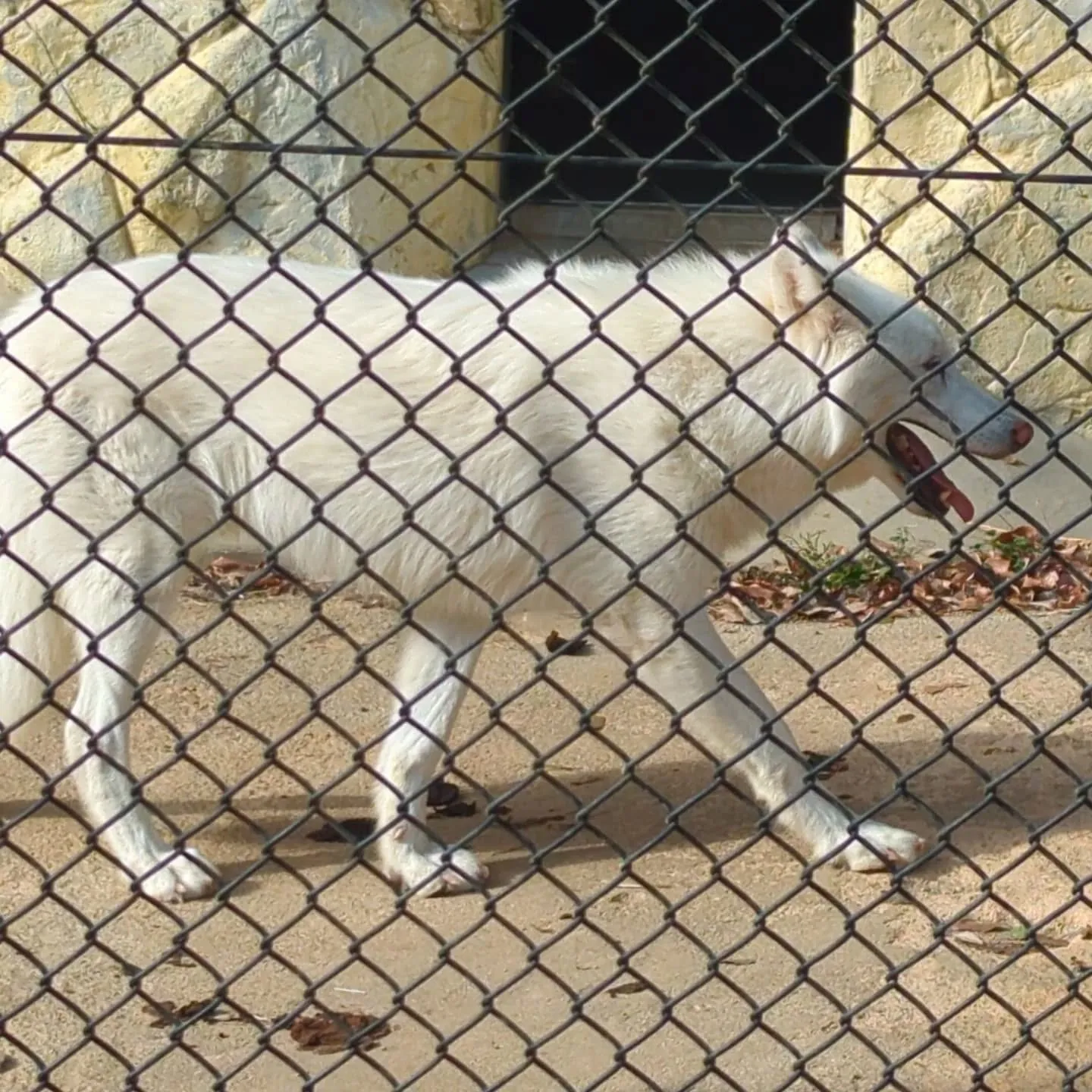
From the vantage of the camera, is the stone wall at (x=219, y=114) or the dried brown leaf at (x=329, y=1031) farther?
the stone wall at (x=219, y=114)

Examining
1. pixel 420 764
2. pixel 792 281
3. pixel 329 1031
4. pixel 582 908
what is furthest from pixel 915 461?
pixel 329 1031

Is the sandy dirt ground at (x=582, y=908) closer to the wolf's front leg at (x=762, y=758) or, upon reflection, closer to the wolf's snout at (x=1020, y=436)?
the wolf's front leg at (x=762, y=758)

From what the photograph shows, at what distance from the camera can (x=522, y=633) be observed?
6762mm

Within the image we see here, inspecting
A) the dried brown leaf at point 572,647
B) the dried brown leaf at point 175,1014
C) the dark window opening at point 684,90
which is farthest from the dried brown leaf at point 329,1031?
the dark window opening at point 684,90

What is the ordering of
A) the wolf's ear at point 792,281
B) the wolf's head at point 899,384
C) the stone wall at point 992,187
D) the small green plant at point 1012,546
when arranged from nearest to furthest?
the wolf's ear at point 792,281
the wolf's head at point 899,384
the stone wall at point 992,187
the small green plant at point 1012,546

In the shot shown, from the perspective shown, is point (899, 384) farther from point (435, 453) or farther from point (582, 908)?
point (582, 908)

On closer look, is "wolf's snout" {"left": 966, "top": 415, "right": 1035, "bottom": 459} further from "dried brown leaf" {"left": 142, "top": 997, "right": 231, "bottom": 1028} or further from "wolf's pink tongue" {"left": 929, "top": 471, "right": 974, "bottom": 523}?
"dried brown leaf" {"left": 142, "top": 997, "right": 231, "bottom": 1028}

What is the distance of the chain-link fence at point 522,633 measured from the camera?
2842 millimetres

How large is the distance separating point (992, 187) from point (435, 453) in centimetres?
351

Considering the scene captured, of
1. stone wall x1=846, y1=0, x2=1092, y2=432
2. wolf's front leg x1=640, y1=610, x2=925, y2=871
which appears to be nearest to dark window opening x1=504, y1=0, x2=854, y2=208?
stone wall x1=846, y1=0, x2=1092, y2=432

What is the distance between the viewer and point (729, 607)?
6879 mm

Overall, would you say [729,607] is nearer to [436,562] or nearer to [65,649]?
[436,562]

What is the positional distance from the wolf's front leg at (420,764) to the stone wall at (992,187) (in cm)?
311

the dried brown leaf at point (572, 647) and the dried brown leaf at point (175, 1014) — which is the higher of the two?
the dried brown leaf at point (175, 1014)
